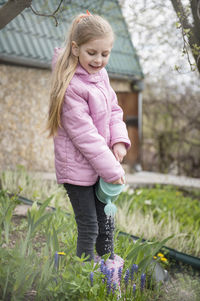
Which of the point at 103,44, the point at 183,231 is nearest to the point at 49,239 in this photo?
the point at 103,44

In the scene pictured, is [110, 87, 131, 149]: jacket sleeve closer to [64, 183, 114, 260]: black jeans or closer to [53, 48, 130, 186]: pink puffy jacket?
→ [53, 48, 130, 186]: pink puffy jacket

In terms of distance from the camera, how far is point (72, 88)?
2.03 meters

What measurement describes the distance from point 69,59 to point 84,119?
0.38 metres

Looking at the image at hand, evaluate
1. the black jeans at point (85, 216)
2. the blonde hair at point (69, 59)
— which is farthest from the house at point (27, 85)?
the black jeans at point (85, 216)

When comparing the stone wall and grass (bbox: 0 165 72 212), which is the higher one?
the stone wall

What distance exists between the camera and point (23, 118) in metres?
6.43

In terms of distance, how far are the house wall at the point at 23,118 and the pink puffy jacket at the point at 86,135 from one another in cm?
415

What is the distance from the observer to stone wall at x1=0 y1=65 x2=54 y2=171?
6168mm

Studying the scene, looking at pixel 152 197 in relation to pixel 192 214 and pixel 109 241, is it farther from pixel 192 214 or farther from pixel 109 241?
pixel 109 241

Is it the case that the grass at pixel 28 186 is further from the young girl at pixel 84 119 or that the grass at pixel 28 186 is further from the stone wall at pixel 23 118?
the young girl at pixel 84 119

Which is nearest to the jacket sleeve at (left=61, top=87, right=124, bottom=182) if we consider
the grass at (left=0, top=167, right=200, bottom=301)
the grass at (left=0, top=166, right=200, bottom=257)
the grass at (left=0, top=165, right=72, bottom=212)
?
the grass at (left=0, top=167, right=200, bottom=301)

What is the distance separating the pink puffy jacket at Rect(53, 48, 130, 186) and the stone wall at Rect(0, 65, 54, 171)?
4.21 metres

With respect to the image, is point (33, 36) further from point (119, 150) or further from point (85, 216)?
point (85, 216)

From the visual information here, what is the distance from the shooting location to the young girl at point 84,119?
1.99 meters
